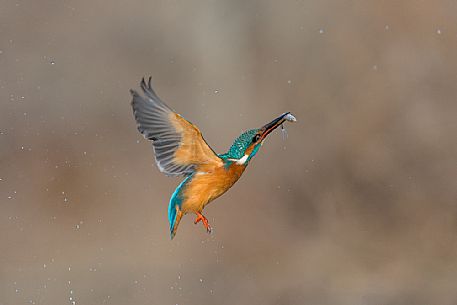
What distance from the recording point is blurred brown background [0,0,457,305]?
324cm

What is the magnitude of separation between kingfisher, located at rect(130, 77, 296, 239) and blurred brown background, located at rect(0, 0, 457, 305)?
1.59 m

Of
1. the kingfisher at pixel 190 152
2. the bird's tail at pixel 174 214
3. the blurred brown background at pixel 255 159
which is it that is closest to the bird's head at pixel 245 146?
the kingfisher at pixel 190 152

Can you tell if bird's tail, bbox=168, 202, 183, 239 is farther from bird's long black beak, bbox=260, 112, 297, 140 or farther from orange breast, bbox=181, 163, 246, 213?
bird's long black beak, bbox=260, 112, 297, 140

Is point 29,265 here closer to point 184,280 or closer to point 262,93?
point 184,280

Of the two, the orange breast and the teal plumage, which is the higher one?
the teal plumage

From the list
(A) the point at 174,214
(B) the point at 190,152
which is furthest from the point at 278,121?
(A) the point at 174,214

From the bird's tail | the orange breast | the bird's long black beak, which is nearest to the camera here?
the bird's long black beak

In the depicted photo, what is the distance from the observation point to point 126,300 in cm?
311

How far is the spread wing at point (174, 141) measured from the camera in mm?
1581

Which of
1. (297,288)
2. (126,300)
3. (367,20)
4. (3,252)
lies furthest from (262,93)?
(3,252)

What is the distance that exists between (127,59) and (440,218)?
159 centimetres

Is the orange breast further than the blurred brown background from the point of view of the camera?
No

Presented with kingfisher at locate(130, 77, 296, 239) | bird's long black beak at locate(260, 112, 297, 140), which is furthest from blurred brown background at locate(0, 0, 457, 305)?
bird's long black beak at locate(260, 112, 297, 140)

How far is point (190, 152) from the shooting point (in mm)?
1626
